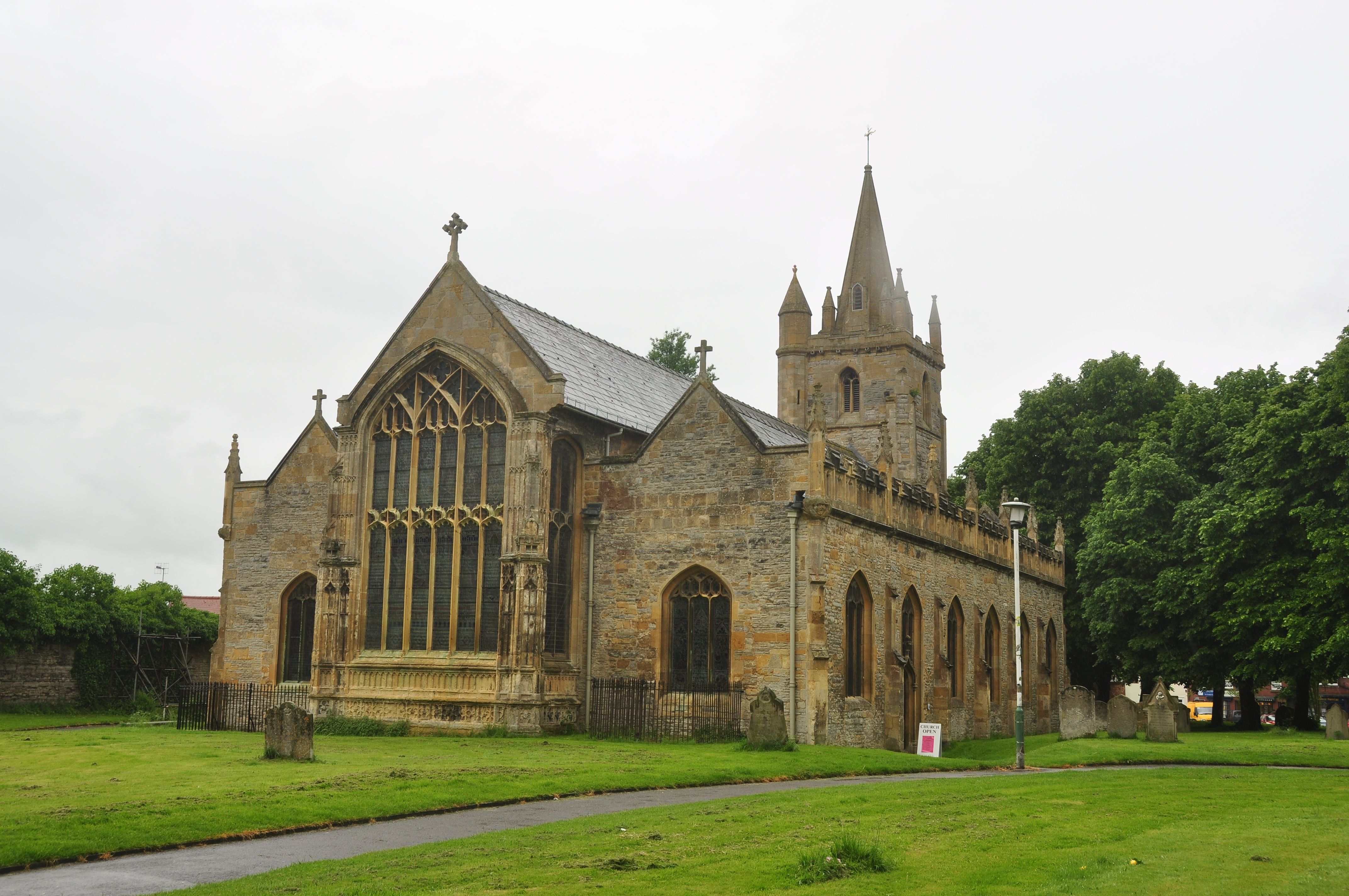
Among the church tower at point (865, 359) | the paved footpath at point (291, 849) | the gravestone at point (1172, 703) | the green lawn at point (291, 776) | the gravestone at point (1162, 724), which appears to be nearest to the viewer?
the paved footpath at point (291, 849)

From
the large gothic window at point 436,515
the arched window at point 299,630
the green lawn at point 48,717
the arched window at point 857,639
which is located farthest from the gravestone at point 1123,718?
the green lawn at point 48,717

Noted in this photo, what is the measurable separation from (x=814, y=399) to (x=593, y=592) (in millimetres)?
7474

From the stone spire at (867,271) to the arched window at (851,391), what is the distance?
2.12 m

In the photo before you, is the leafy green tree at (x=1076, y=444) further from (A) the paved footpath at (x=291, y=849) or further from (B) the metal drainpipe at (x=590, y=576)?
(A) the paved footpath at (x=291, y=849)

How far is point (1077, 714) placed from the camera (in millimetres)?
33781

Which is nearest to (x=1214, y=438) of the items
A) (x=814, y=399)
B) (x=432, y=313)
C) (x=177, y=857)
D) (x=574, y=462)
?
(x=814, y=399)

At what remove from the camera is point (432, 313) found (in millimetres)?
33688

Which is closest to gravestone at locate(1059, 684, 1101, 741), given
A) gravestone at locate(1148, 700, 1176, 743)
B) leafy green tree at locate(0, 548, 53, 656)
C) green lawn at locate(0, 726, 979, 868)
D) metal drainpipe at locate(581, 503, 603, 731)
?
gravestone at locate(1148, 700, 1176, 743)

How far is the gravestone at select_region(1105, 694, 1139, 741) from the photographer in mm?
33312

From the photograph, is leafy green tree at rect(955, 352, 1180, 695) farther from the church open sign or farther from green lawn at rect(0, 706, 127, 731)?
green lawn at rect(0, 706, 127, 731)

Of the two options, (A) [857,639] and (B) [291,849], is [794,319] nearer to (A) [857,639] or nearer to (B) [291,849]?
(A) [857,639]

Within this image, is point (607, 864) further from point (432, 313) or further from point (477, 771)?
point (432, 313)

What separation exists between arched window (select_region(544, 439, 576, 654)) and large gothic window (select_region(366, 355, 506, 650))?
132 centimetres

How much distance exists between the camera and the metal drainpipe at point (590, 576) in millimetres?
32188
